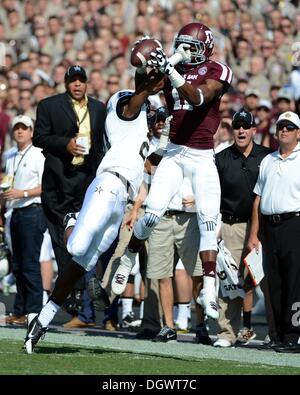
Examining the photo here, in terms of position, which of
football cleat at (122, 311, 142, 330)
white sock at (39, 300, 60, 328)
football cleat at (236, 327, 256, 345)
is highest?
white sock at (39, 300, 60, 328)

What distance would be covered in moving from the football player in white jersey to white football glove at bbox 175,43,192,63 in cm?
26

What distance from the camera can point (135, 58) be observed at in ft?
30.0

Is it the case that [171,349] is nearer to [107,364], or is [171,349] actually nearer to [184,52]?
[107,364]

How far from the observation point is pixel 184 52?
9.59m

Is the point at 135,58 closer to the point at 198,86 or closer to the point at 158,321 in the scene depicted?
the point at 198,86

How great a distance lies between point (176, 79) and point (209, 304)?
1.68 m

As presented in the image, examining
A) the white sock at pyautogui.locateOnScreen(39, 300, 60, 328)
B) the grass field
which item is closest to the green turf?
the grass field

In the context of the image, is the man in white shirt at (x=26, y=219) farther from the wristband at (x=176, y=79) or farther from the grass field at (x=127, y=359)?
the wristband at (x=176, y=79)

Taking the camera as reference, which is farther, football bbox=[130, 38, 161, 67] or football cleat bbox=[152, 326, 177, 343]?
football cleat bbox=[152, 326, 177, 343]

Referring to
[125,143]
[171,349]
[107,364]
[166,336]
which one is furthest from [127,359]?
[125,143]

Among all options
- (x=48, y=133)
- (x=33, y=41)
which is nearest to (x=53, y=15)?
(x=33, y=41)

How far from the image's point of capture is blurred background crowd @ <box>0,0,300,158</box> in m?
17.0

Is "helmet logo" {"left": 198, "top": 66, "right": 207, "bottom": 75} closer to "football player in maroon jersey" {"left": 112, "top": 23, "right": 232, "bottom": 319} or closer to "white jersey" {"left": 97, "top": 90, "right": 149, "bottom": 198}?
"football player in maroon jersey" {"left": 112, "top": 23, "right": 232, "bottom": 319}
